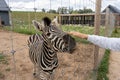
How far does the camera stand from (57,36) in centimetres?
377

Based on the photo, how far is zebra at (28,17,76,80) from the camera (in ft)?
12.2

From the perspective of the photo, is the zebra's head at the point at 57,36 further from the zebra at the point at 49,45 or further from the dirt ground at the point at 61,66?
the dirt ground at the point at 61,66

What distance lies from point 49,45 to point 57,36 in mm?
419

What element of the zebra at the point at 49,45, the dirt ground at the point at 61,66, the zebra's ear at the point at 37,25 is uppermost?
the zebra's ear at the point at 37,25

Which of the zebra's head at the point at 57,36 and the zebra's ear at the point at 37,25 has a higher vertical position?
the zebra's ear at the point at 37,25

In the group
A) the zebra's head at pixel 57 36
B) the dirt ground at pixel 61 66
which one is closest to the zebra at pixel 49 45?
the zebra's head at pixel 57 36

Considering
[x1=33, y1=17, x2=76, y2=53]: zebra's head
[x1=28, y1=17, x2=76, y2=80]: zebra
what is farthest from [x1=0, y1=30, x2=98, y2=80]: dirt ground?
[x1=33, y1=17, x2=76, y2=53]: zebra's head

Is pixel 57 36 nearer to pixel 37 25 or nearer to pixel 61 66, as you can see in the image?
pixel 37 25

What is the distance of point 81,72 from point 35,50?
180 cm

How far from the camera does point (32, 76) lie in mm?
5715

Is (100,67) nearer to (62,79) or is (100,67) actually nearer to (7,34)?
(62,79)

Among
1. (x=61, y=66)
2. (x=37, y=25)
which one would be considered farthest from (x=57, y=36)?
(x=61, y=66)

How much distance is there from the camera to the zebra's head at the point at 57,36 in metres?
3.71

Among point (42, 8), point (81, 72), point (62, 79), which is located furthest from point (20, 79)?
point (42, 8)
